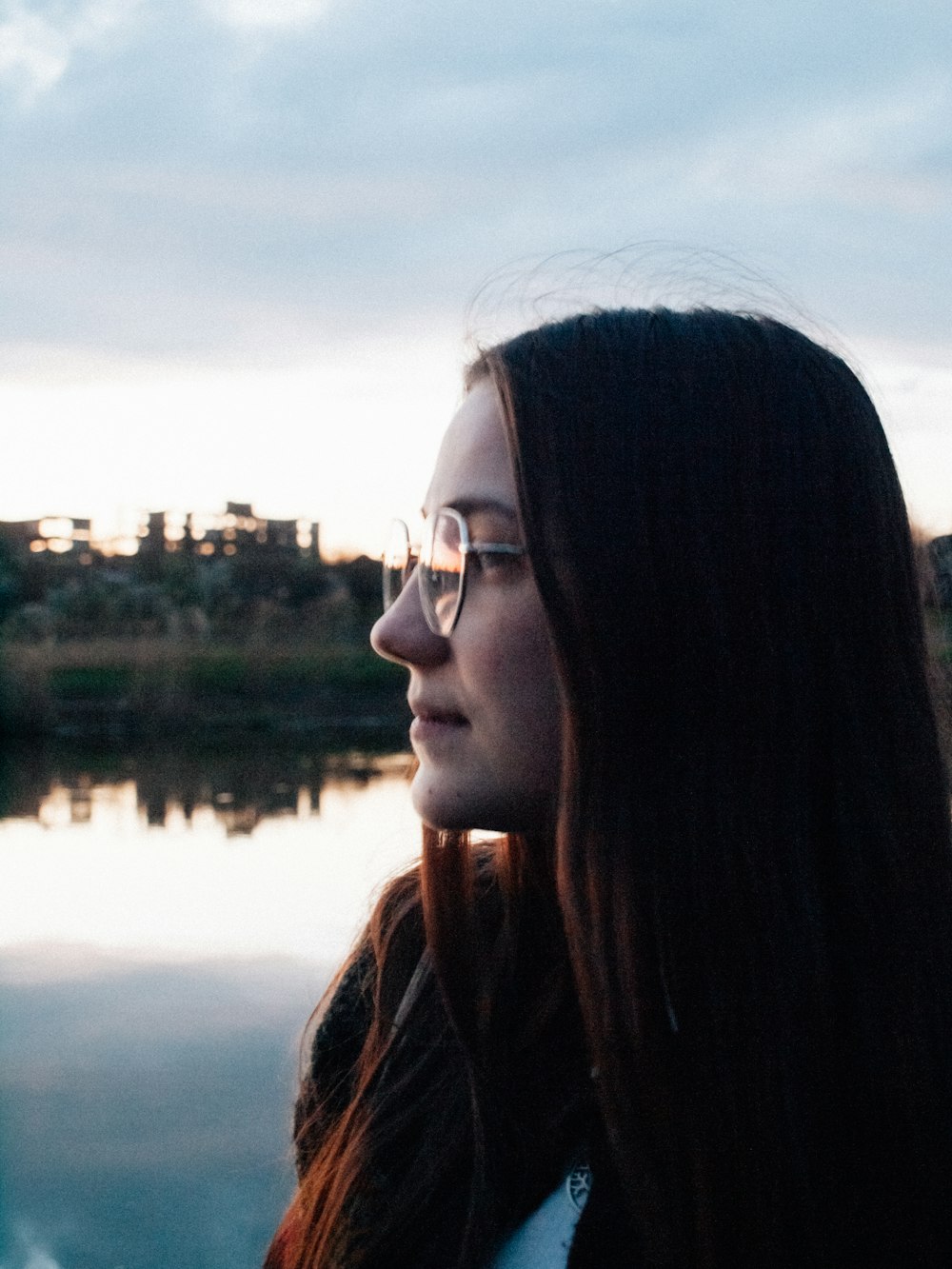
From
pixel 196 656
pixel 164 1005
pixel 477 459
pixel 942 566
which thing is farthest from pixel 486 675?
pixel 196 656

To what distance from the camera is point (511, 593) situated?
942mm

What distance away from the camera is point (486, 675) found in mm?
945

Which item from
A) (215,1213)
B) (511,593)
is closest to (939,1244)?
(511,593)

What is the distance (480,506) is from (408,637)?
0.12 meters

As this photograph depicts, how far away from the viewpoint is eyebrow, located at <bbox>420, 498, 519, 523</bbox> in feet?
3.09

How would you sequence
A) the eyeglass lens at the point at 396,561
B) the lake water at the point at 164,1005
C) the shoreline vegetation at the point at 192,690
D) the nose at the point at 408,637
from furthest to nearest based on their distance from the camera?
1. the shoreline vegetation at the point at 192,690
2. the lake water at the point at 164,1005
3. the eyeglass lens at the point at 396,561
4. the nose at the point at 408,637

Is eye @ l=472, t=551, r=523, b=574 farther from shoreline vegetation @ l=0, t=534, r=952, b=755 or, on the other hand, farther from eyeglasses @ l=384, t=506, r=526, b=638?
shoreline vegetation @ l=0, t=534, r=952, b=755

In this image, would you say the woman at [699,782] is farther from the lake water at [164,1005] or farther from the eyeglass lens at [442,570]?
the lake water at [164,1005]

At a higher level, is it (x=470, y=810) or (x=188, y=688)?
(x=470, y=810)

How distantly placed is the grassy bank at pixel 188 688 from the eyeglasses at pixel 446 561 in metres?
9.47

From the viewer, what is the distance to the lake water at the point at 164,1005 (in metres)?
2.65

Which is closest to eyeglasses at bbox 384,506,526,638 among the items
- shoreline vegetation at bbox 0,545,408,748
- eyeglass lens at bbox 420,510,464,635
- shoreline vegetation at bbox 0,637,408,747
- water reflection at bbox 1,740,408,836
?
eyeglass lens at bbox 420,510,464,635

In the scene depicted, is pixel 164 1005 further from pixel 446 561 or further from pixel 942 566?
pixel 446 561

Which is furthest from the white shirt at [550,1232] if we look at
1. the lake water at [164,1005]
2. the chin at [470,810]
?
the lake water at [164,1005]
